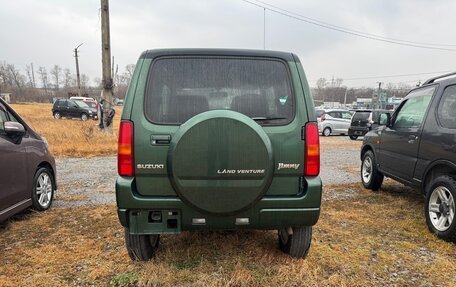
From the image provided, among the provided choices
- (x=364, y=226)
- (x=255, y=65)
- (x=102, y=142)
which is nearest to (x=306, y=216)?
(x=255, y=65)

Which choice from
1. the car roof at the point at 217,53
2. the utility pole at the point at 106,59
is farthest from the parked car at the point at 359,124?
the car roof at the point at 217,53

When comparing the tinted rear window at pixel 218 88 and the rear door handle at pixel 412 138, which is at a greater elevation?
the tinted rear window at pixel 218 88

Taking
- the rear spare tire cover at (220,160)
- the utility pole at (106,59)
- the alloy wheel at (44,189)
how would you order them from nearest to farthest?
the rear spare tire cover at (220,160)
the alloy wheel at (44,189)
the utility pole at (106,59)

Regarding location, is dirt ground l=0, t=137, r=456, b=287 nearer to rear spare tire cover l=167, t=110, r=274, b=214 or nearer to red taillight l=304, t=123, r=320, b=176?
rear spare tire cover l=167, t=110, r=274, b=214

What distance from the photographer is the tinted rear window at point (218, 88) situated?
8.73ft

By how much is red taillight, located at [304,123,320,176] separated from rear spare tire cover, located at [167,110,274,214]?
32cm

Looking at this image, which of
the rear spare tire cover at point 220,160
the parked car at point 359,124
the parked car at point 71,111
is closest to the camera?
the rear spare tire cover at point 220,160

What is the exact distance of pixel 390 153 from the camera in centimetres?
536

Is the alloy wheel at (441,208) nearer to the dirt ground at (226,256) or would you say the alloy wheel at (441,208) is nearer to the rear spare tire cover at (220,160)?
the dirt ground at (226,256)

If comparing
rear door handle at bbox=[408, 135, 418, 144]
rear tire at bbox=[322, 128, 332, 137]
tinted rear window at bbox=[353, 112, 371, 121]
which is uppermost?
rear door handle at bbox=[408, 135, 418, 144]

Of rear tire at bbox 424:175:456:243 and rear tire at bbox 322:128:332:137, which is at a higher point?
rear tire at bbox 424:175:456:243

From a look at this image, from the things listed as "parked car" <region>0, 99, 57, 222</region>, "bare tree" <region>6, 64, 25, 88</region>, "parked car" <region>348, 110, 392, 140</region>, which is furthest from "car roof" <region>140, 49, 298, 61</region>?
"bare tree" <region>6, 64, 25, 88</region>

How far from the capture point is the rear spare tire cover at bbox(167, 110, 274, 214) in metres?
2.47

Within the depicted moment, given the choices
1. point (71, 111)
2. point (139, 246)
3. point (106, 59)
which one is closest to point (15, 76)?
point (71, 111)
